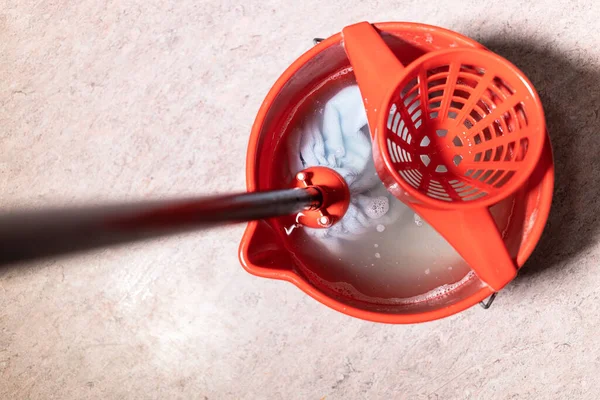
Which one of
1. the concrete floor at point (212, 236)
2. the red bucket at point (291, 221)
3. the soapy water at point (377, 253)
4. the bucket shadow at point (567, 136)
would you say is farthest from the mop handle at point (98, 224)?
the bucket shadow at point (567, 136)

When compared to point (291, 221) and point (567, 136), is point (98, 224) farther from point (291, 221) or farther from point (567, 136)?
point (567, 136)

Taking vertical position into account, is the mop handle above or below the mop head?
above

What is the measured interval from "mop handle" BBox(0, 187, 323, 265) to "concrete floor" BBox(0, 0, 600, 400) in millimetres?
521

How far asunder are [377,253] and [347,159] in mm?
169

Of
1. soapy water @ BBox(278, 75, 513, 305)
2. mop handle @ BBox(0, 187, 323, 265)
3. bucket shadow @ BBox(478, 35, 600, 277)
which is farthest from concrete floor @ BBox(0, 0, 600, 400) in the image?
mop handle @ BBox(0, 187, 323, 265)

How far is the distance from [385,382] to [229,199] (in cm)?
62

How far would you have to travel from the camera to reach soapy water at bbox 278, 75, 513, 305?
913 millimetres

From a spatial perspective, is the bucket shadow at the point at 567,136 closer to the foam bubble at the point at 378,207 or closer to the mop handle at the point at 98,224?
the foam bubble at the point at 378,207

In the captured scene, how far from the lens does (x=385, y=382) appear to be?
3.53 ft

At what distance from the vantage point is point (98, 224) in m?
0.40

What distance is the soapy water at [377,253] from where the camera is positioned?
91 centimetres

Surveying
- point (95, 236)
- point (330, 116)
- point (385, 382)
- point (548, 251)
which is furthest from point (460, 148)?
point (95, 236)

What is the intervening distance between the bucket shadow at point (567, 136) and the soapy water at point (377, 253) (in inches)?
9.9

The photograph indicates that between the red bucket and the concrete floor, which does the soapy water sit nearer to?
the red bucket
